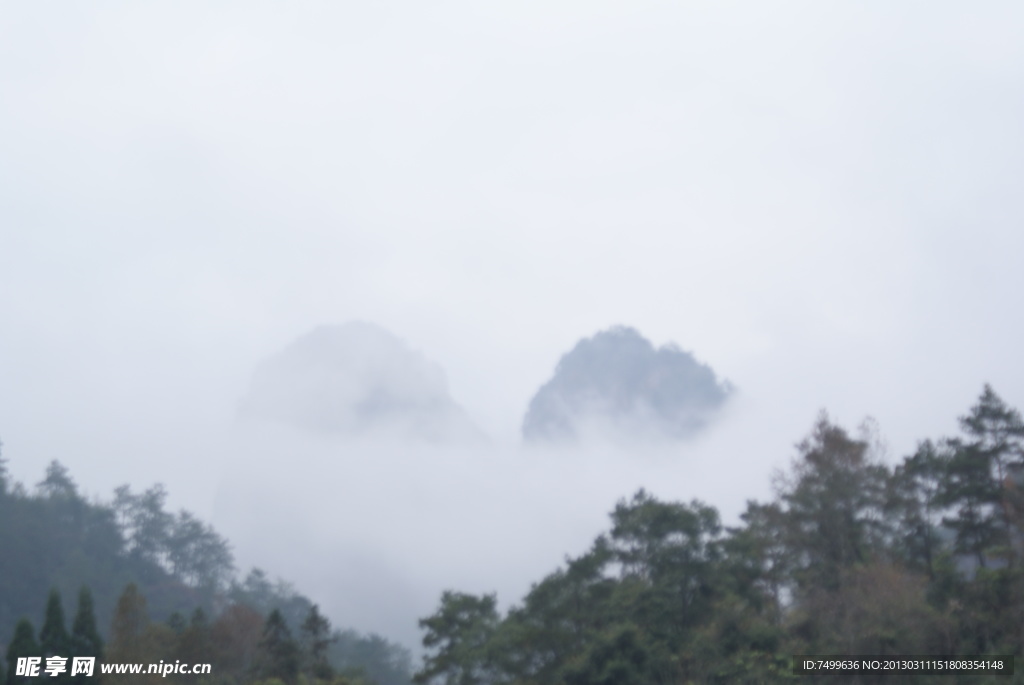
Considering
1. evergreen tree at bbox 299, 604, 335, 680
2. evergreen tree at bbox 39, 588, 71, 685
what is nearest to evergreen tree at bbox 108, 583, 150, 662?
evergreen tree at bbox 39, 588, 71, 685

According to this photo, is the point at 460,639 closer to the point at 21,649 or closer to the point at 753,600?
the point at 753,600

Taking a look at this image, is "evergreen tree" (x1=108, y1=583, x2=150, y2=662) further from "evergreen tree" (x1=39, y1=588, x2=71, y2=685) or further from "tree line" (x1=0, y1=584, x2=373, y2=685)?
"evergreen tree" (x1=39, y1=588, x2=71, y2=685)

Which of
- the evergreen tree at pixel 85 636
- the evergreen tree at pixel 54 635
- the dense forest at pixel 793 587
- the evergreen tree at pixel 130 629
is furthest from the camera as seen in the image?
the evergreen tree at pixel 130 629

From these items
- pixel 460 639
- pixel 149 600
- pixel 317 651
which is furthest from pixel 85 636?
pixel 149 600

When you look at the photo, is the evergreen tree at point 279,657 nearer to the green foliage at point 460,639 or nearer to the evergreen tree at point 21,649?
the green foliage at point 460,639

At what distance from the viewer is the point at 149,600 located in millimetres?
59094

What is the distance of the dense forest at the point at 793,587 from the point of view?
2398 cm

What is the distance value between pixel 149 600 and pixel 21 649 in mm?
34293

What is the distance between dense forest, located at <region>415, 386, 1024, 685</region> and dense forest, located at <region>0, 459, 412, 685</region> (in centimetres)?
709

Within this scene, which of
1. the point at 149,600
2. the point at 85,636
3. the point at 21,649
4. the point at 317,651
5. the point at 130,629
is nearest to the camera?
the point at 21,649

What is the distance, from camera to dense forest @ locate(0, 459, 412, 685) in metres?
29.6

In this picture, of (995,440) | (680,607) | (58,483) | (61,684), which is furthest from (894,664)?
(58,483)

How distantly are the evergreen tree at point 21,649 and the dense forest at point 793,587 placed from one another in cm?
1214

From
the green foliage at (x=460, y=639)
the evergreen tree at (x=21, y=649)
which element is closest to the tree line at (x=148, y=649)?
the evergreen tree at (x=21, y=649)
